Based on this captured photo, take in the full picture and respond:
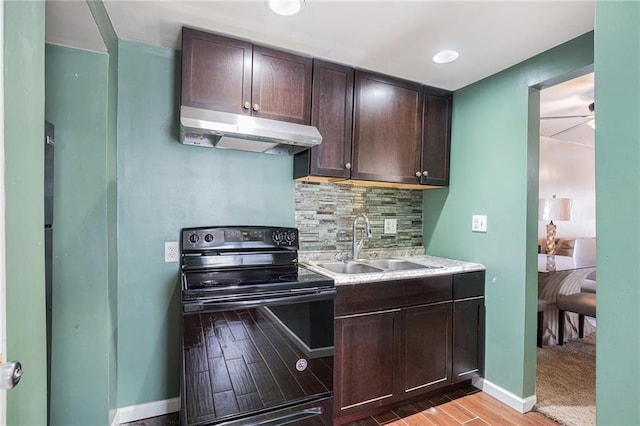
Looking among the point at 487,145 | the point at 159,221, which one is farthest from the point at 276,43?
the point at 487,145

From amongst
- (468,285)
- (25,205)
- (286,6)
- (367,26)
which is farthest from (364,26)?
(468,285)

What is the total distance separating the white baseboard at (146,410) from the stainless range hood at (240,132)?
1597 millimetres

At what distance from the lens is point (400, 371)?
6.48ft

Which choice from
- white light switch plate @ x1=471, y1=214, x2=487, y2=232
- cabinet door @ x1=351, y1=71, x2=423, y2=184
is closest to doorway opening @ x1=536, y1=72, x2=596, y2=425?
white light switch plate @ x1=471, y1=214, x2=487, y2=232

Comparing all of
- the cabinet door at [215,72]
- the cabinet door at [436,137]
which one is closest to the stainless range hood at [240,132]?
the cabinet door at [215,72]

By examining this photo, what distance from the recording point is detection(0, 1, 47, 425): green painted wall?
2.18ft

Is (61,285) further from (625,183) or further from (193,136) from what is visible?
(625,183)

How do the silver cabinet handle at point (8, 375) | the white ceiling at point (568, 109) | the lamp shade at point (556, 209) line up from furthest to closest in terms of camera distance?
the lamp shade at point (556, 209), the white ceiling at point (568, 109), the silver cabinet handle at point (8, 375)

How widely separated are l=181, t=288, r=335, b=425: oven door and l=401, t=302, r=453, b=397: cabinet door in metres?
0.56

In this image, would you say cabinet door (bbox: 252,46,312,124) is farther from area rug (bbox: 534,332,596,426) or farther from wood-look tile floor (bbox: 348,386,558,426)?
area rug (bbox: 534,332,596,426)

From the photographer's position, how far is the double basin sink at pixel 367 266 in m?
2.32

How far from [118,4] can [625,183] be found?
2.07m

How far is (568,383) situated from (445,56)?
2453 millimetres

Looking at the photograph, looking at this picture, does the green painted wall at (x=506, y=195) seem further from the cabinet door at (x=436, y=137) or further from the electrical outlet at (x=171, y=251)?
the electrical outlet at (x=171, y=251)
